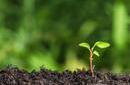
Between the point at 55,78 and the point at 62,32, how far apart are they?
2.42 metres

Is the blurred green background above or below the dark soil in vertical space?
above

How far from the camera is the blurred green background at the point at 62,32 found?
10.4ft

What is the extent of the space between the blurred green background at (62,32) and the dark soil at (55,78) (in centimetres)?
204

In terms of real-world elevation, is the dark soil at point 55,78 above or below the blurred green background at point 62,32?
below

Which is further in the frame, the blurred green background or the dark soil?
the blurred green background

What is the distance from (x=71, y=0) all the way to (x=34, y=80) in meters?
2.57

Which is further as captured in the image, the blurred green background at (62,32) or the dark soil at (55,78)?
the blurred green background at (62,32)

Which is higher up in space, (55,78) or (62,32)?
(62,32)

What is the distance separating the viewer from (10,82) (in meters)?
0.93

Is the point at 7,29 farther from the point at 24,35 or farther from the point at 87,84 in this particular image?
the point at 87,84

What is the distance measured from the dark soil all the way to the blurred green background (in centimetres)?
204

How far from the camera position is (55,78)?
3.27 feet

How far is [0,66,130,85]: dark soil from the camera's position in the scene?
94 cm

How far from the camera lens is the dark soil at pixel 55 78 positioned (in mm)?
944
